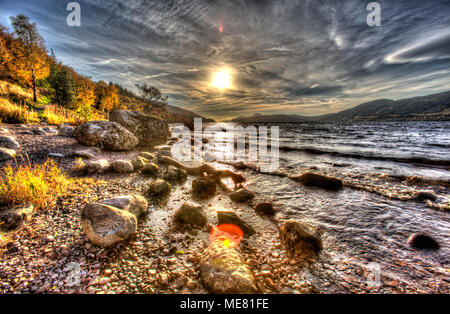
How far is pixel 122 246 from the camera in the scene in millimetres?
2457

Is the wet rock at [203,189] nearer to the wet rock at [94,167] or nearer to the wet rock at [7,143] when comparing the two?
the wet rock at [94,167]

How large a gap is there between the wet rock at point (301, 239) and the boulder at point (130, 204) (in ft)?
9.86

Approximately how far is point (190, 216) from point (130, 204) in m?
1.24

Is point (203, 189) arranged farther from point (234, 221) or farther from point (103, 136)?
point (103, 136)

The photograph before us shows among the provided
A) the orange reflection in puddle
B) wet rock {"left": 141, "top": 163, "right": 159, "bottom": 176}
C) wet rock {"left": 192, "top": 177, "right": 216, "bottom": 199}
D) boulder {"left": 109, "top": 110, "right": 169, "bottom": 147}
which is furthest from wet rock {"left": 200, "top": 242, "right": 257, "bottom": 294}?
boulder {"left": 109, "top": 110, "right": 169, "bottom": 147}

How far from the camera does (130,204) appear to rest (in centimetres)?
319

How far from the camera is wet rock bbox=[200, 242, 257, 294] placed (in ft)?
6.26

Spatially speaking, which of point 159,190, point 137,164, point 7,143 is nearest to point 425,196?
point 159,190

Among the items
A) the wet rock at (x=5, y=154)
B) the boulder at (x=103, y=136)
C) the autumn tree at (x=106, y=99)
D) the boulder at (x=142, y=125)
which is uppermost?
the autumn tree at (x=106, y=99)

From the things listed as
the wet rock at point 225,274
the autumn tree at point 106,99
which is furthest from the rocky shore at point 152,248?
the autumn tree at point 106,99

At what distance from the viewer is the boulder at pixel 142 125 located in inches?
395

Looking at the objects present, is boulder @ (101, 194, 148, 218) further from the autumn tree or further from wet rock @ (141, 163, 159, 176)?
the autumn tree

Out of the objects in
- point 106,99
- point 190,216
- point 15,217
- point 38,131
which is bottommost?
point 190,216
